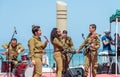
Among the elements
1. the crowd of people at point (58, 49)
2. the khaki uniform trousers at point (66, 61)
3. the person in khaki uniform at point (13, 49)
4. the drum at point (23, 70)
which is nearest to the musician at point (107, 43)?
the crowd of people at point (58, 49)

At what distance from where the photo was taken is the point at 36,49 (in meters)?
11.4

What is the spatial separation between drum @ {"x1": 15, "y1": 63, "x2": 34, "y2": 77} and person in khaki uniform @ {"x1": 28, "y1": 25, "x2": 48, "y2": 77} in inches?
11.6

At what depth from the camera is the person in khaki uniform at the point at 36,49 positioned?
37.1ft

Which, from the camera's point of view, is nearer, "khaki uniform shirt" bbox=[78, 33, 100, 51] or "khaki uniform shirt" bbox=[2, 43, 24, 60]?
"khaki uniform shirt" bbox=[78, 33, 100, 51]

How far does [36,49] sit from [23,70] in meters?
0.98

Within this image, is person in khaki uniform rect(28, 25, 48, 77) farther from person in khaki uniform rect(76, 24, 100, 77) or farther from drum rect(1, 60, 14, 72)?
drum rect(1, 60, 14, 72)

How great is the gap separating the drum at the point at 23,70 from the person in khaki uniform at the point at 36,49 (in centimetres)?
30

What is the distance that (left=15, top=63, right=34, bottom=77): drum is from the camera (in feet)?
38.6

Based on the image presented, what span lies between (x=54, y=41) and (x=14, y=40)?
1.81m

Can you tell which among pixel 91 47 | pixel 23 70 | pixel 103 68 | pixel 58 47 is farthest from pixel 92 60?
pixel 103 68

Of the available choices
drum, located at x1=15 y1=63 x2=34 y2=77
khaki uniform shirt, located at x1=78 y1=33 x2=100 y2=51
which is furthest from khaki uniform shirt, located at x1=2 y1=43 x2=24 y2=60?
khaki uniform shirt, located at x1=78 y1=33 x2=100 y2=51

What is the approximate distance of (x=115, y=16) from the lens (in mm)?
15680

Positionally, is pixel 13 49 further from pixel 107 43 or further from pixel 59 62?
pixel 107 43

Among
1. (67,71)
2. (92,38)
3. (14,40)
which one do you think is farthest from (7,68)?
(92,38)
